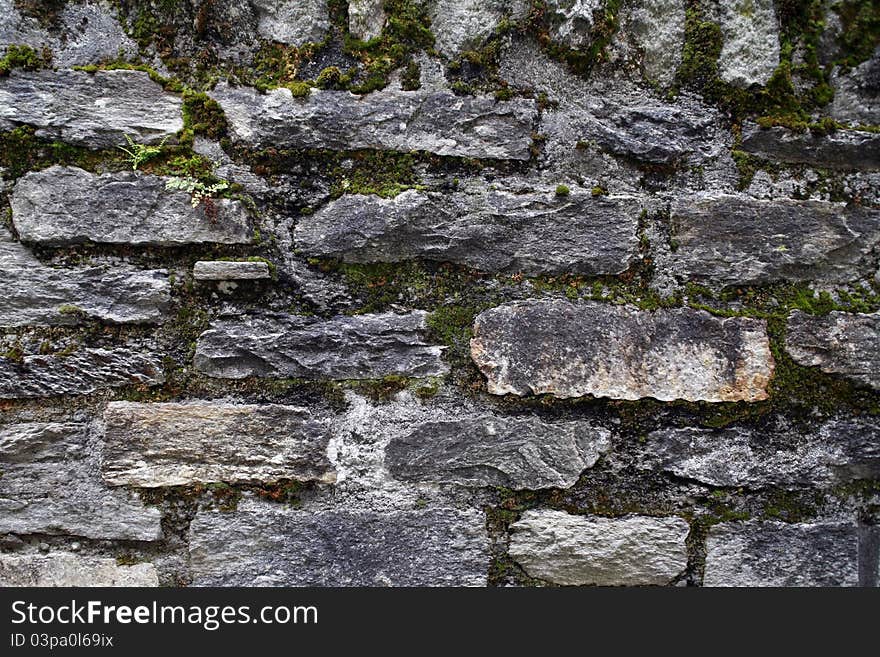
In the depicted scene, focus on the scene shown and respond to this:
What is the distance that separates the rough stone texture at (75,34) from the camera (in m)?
1.43

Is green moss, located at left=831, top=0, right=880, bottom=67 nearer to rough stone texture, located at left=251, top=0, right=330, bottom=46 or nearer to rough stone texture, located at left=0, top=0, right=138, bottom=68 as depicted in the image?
rough stone texture, located at left=251, top=0, right=330, bottom=46

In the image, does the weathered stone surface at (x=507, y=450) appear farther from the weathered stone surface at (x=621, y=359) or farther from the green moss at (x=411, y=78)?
the green moss at (x=411, y=78)

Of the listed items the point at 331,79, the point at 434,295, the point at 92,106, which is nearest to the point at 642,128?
the point at 434,295

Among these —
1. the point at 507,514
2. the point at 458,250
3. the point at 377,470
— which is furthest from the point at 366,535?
the point at 458,250

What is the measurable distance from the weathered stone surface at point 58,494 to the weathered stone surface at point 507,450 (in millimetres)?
645

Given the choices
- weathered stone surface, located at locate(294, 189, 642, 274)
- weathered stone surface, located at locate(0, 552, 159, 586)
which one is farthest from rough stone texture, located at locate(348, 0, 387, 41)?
weathered stone surface, located at locate(0, 552, 159, 586)

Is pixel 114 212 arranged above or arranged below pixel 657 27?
below

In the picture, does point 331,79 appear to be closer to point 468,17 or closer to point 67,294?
point 468,17

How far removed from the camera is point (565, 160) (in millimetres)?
1478


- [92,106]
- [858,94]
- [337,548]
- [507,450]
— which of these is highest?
[858,94]

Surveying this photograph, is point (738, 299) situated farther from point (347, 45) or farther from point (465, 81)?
point (347, 45)

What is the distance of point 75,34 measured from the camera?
1447mm

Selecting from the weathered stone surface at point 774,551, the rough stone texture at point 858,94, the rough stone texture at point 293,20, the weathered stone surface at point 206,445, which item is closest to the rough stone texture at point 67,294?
the weathered stone surface at point 206,445

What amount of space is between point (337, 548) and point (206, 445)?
0.38 metres
